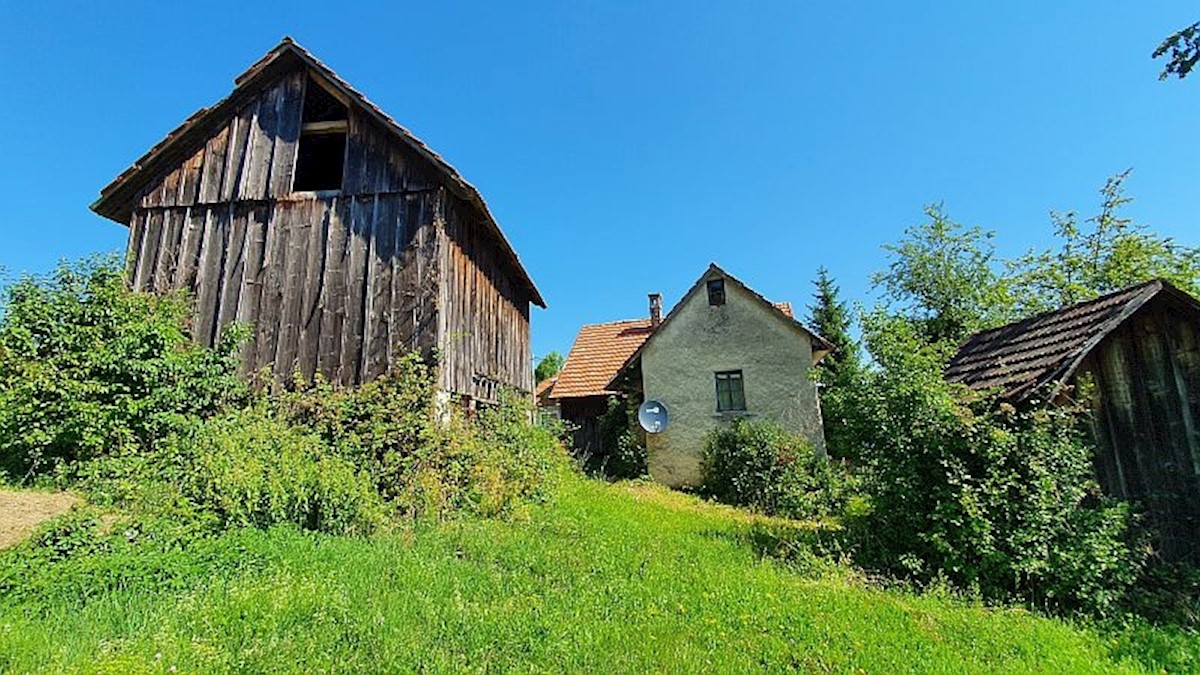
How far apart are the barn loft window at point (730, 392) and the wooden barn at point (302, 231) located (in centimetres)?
880

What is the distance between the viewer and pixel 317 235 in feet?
37.3

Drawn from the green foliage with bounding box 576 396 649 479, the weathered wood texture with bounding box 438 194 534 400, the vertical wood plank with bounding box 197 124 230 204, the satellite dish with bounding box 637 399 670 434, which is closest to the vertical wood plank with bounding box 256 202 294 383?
the vertical wood plank with bounding box 197 124 230 204

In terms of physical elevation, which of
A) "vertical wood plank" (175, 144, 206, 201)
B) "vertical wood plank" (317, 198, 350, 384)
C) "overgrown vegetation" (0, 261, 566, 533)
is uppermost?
"vertical wood plank" (175, 144, 206, 201)

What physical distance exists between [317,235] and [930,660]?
11.7 m

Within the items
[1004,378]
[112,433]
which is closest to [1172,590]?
[1004,378]

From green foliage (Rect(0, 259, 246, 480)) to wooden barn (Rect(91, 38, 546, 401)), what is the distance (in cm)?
86

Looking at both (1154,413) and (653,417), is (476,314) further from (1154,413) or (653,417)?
(1154,413)

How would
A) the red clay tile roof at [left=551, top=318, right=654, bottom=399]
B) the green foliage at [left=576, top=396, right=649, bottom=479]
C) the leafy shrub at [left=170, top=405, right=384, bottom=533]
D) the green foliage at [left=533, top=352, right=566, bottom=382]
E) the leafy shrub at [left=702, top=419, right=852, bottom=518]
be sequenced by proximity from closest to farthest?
the leafy shrub at [left=170, top=405, right=384, bottom=533] < the leafy shrub at [left=702, top=419, right=852, bottom=518] < the green foliage at [left=576, top=396, right=649, bottom=479] < the red clay tile roof at [left=551, top=318, right=654, bottom=399] < the green foliage at [left=533, top=352, right=566, bottom=382]

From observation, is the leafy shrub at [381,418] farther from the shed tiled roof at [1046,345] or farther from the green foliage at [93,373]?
the shed tiled roof at [1046,345]

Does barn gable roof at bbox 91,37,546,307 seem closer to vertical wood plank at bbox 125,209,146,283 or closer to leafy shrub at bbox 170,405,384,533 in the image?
vertical wood plank at bbox 125,209,146,283

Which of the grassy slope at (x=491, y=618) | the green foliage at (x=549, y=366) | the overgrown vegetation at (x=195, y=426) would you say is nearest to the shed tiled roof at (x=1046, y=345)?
the grassy slope at (x=491, y=618)

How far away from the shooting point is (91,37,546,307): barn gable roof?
11.2 meters

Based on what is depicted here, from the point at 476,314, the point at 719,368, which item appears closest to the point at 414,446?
the point at 476,314

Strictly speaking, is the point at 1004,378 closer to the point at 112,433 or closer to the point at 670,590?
the point at 670,590
